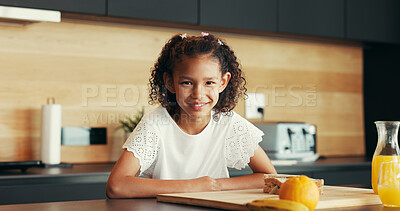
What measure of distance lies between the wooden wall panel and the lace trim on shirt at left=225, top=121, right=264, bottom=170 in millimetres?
1092

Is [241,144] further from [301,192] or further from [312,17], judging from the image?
[312,17]

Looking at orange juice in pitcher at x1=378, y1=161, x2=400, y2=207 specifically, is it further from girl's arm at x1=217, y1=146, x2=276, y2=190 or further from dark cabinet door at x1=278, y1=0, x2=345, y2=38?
dark cabinet door at x1=278, y1=0, x2=345, y2=38

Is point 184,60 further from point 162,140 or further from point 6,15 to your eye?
point 6,15

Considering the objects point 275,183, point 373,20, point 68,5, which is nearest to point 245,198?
point 275,183

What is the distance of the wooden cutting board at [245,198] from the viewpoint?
1.06m

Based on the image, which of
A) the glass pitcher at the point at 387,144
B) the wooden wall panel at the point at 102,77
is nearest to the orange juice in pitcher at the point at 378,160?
the glass pitcher at the point at 387,144

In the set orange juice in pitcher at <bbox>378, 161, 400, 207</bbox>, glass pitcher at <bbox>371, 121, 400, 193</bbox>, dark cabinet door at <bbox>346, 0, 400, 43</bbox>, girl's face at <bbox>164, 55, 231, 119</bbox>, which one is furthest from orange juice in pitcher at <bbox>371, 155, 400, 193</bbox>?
dark cabinet door at <bbox>346, 0, 400, 43</bbox>

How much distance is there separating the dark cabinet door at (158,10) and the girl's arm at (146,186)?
113 centimetres

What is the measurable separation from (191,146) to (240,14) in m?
1.23

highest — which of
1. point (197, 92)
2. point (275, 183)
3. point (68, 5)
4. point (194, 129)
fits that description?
point (68, 5)

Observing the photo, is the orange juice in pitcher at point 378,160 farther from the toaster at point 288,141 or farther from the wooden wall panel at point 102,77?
the wooden wall panel at point 102,77

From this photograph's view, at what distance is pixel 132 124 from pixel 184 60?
1.10 m

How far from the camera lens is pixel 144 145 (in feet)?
4.94

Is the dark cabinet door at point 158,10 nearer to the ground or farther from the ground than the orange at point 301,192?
farther from the ground
